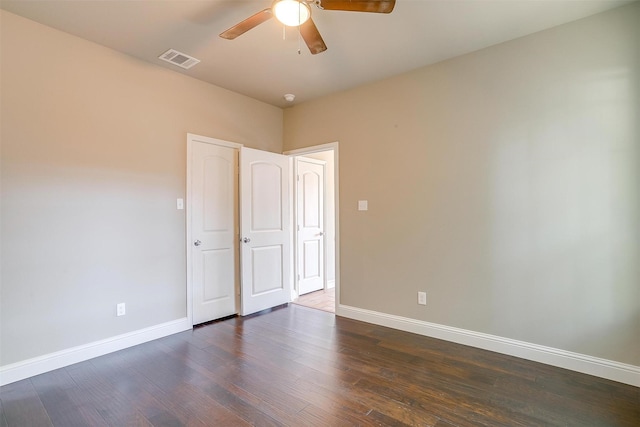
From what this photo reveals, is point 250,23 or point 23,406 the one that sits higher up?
point 250,23

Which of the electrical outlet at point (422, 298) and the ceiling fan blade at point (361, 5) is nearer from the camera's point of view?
the ceiling fan blade at point (361, 5)

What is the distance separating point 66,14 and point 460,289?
402cm

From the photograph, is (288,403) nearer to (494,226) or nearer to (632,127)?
(494,226)

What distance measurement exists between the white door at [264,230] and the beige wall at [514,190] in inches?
42.6

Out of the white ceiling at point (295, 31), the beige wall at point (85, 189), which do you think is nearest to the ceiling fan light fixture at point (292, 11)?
the white ceiling at point (295, 31)

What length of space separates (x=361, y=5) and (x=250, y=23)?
728 millimetres

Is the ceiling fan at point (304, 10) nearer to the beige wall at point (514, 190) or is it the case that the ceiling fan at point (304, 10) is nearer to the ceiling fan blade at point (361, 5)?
the ceiling fan blade at point (361, 5)

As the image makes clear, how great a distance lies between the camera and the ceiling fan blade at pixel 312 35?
6.24 ft

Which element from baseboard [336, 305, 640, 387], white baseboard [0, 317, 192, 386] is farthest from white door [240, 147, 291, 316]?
baseboard [336, 305, 640, 387]

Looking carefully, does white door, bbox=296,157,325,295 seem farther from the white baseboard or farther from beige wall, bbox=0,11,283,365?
the white baseboard

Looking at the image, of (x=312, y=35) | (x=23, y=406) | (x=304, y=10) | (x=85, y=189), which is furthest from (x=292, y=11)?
(x=23, y=406)

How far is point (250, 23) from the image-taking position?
1946 mm

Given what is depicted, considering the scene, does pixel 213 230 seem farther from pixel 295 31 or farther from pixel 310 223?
pixel 295 31

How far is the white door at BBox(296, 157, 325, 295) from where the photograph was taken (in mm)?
4629
